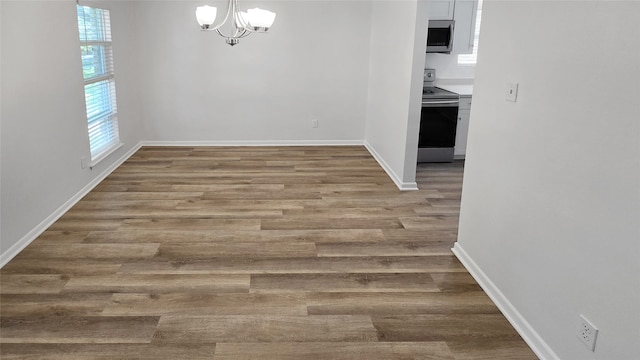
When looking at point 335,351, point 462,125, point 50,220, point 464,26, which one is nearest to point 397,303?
point 335,351

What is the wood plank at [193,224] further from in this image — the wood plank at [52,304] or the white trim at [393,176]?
the white trim at [393,176]

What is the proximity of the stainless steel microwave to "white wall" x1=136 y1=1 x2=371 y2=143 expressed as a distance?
3.61ft

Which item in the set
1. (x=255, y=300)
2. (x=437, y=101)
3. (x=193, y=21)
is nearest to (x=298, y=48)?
(x=193, y=21)

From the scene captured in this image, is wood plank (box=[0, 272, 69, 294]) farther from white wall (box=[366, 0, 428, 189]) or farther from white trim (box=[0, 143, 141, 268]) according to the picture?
white wall (box=[366, 0, 428, 189])

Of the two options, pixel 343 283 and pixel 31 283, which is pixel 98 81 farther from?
pixel 343 283

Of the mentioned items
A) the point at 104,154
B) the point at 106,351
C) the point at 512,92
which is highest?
the point at 512,92

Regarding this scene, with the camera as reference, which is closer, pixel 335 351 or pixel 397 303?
pixel 335 351

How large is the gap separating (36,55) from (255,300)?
2547 mm

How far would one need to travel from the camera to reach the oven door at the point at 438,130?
5.80 metres

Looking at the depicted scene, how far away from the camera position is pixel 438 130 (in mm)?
5910

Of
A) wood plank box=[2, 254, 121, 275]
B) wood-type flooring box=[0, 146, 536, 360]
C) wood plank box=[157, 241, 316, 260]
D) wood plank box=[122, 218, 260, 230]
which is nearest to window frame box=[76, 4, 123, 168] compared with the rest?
wood-type flooring box=[0, 146, 536, 360]

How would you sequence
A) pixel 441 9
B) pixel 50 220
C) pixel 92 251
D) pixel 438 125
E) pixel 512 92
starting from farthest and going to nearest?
pixel 438 125, pixel 441 9, pixel 50 220, pixel 92 251, pixel 512 92

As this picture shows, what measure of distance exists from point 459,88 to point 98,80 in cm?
416

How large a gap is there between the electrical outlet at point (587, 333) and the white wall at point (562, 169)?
3 cm
